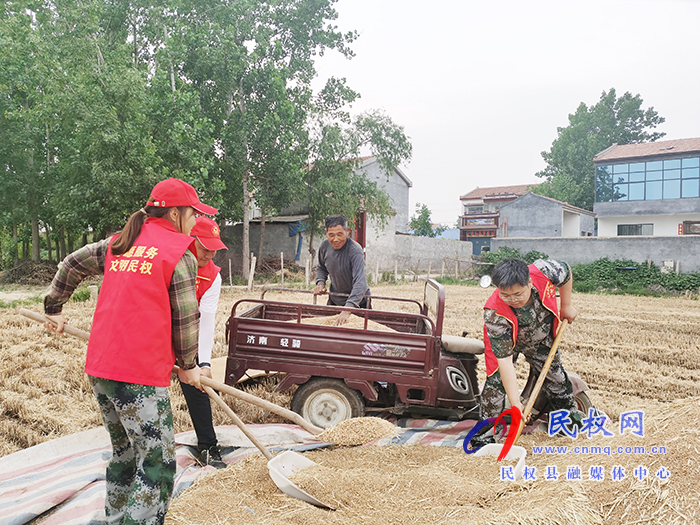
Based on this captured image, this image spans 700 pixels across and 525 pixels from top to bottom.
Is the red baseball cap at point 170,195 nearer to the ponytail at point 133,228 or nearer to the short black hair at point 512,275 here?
the ponytail at point 133,228

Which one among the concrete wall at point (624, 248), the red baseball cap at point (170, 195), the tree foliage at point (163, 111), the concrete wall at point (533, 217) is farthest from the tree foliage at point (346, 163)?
the red baseball cap at point (170, 195)

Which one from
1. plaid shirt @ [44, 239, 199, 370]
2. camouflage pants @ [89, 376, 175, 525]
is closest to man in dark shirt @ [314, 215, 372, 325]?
plaid shirt @ [44, 239, 199, 370]

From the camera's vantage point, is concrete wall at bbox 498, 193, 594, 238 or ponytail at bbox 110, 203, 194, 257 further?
concrete wall at bbox 498, 193, 594, 238

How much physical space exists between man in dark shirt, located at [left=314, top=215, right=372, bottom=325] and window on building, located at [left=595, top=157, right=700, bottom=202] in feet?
90.4

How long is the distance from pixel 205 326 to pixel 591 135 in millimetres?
45840

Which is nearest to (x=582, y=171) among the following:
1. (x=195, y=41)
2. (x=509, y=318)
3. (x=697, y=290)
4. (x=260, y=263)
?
(x=697, y=290)

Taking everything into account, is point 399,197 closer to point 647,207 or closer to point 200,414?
point 647,207

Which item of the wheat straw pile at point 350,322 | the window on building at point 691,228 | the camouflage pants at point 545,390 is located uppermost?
the window on building at point 691,228

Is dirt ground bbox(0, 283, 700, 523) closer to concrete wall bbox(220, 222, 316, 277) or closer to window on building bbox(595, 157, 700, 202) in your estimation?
concrete wall bbox(220, 222, 316, 277)

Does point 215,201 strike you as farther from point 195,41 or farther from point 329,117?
point 329,117

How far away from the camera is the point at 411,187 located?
31250mm

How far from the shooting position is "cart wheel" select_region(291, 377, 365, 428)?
3844 millimetres

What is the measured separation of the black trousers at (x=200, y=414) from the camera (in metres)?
3.30

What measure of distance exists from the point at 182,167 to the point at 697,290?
61.8 ft
